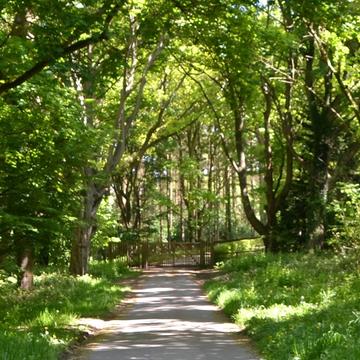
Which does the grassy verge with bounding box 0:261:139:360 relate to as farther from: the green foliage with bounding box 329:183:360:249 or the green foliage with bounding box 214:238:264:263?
the green foliage with bounding box 214:238:264:263

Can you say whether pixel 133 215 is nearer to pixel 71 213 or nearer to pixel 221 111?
pixel 221 111

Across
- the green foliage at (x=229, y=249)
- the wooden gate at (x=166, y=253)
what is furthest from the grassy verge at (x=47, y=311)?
the green foliage at (x=229, y=249)

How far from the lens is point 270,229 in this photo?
85.4 feet

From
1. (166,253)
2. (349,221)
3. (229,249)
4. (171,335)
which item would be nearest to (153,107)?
(229,249)

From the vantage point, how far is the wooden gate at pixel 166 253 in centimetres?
3550

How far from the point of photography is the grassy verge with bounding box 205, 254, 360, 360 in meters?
7.52

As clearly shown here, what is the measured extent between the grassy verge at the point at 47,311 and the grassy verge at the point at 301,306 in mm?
3309

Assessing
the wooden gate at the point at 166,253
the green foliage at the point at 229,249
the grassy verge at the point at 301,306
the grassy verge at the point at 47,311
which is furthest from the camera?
the wooden gate at the point at 166,253

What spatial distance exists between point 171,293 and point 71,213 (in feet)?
26.6

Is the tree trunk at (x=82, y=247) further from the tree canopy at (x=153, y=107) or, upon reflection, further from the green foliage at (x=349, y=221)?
the green foliage at (x=349, y=221)

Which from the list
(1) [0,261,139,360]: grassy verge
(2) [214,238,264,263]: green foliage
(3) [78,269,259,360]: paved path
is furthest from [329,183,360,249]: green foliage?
(2) [214,238,264,263]: green foliage

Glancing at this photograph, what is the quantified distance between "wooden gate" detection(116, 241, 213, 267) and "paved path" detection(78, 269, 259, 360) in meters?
18.1

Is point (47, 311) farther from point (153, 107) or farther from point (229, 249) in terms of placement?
point (229, 249)

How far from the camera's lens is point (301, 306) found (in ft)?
37.4
